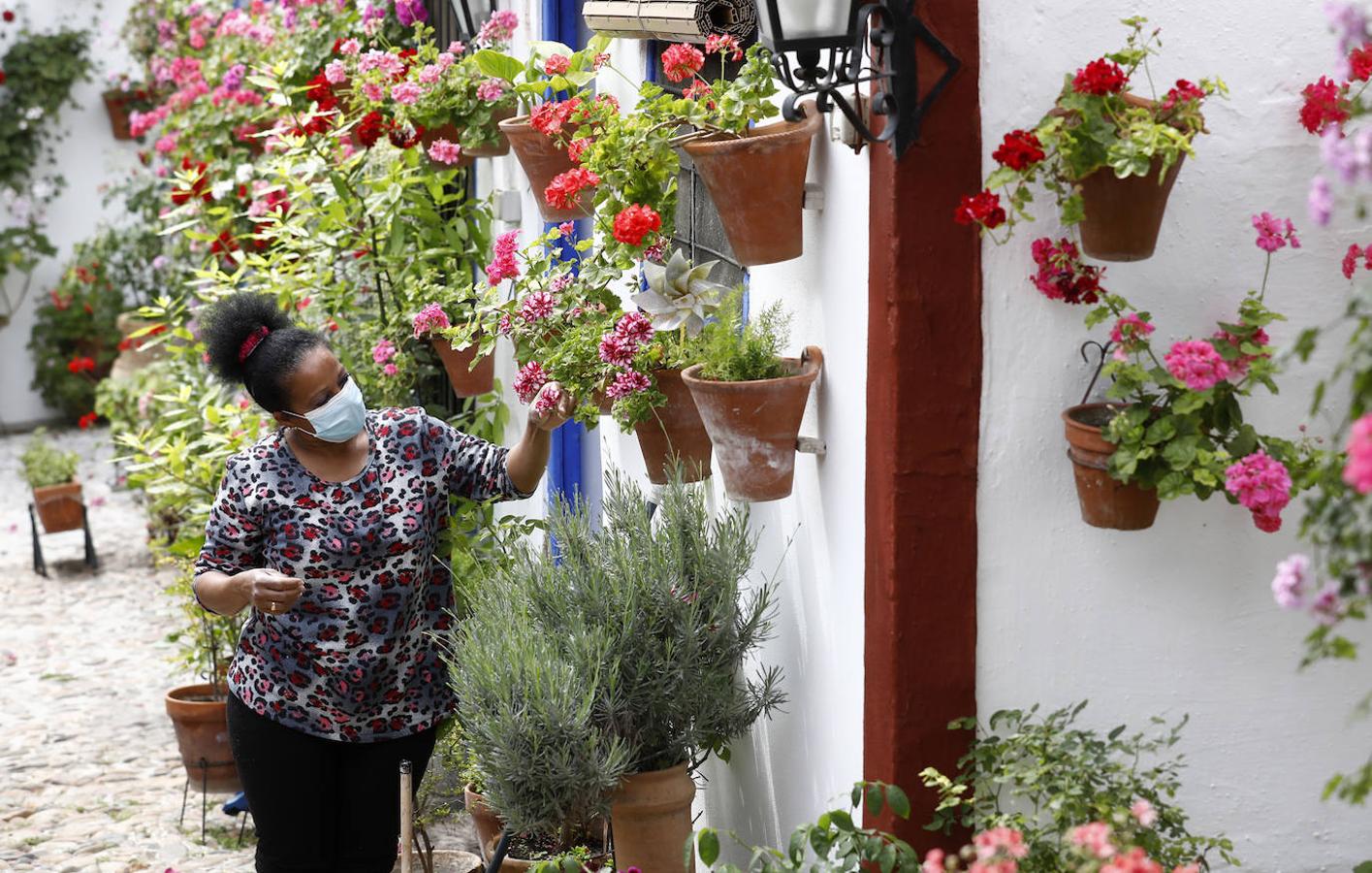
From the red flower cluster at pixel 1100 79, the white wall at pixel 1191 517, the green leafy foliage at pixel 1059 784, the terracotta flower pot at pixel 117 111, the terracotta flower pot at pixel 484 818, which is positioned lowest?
the terracotta flower pot at pixel 484 818

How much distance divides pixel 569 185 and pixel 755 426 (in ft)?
2.52

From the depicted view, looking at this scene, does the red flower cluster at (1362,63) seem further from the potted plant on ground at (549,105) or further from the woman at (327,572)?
the woman at (327,572)

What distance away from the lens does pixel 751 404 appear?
9.97 feet

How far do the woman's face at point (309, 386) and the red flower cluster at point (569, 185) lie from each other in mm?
742

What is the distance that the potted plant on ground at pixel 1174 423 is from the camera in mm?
2547

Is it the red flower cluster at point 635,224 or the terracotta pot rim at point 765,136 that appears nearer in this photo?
the terracotta pot rim at point 765,136

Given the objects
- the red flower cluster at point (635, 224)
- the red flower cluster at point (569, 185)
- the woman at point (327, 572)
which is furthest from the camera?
the woman at point (327, 572)

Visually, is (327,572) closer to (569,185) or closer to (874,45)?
(569,185)

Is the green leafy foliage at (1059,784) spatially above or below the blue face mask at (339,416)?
below

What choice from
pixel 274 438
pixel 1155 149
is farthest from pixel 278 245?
pixel 1155 149

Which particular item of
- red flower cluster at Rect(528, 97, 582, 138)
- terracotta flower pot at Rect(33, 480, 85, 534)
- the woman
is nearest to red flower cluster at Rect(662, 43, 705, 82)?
red flower cluster at Rect(528, 97, 582, 138)

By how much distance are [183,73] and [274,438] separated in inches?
199

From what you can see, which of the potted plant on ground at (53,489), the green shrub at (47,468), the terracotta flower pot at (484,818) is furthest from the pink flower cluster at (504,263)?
the green shrub at (47,468)

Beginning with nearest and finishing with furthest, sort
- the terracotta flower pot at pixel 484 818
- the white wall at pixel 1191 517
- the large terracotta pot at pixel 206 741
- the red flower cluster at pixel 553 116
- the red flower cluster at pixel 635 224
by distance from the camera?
the white wall at pixel 1191 517, the red flower cluster at pixel 635 224, the red flower cluster at pixel 553 116, the terracotta flower pot at pixel 484 818, the large terracotta pot at pixel 206 741
